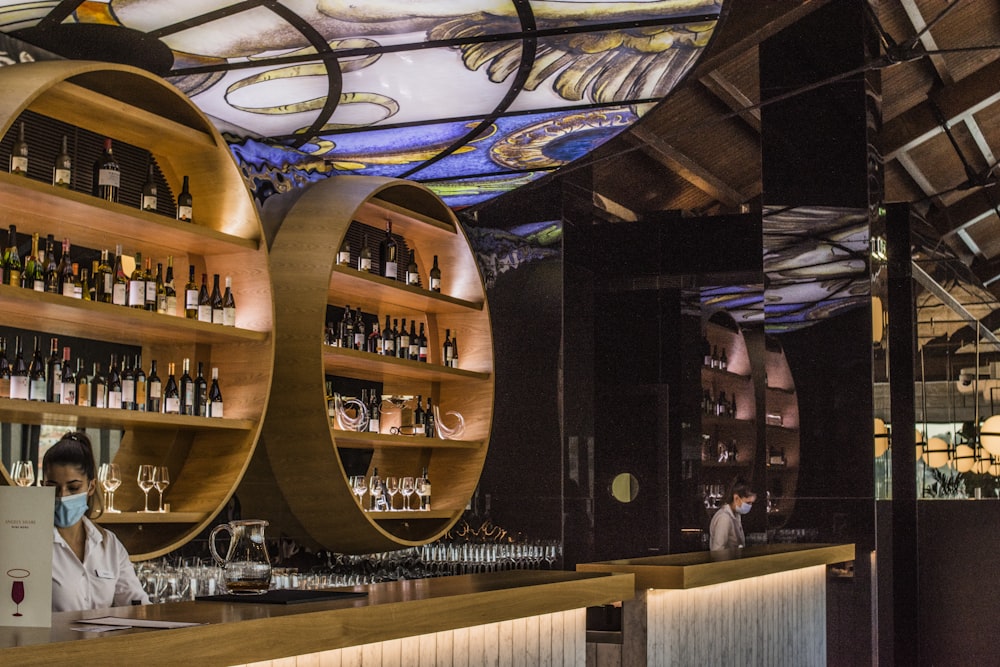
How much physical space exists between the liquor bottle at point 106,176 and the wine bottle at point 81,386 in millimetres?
583

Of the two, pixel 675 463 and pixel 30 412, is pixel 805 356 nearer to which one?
pixel 675 463

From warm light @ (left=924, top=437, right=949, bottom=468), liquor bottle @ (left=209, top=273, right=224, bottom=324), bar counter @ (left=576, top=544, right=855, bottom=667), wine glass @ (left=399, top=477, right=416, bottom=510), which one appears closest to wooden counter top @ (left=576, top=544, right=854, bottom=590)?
bar counter @ (left=576, top=544, right=855, bottom=667)

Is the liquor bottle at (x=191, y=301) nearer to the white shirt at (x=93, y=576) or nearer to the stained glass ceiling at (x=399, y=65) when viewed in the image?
the stained glass ceiling at (x=399, y=65)

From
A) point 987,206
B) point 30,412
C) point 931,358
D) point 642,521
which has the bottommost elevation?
point 642,521

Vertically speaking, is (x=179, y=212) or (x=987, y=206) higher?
(x=987, y=206)

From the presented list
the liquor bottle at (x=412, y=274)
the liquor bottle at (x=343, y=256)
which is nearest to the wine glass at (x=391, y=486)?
the liquor bottle at (x=412, y=274)

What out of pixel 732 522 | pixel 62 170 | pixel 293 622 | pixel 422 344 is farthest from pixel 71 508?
pixel 732 522

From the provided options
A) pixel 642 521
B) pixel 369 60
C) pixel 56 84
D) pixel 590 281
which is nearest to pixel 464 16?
pixel 369 60

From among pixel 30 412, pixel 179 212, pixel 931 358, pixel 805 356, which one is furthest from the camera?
pixel 931 358

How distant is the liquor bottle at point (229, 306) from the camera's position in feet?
15.2

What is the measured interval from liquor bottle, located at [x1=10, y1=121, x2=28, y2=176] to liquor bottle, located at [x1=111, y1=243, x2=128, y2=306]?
484 millimetres

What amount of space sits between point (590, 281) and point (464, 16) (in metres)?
4.46

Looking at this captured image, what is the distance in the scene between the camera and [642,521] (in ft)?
29.9

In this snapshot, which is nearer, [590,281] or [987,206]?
[590,281]
